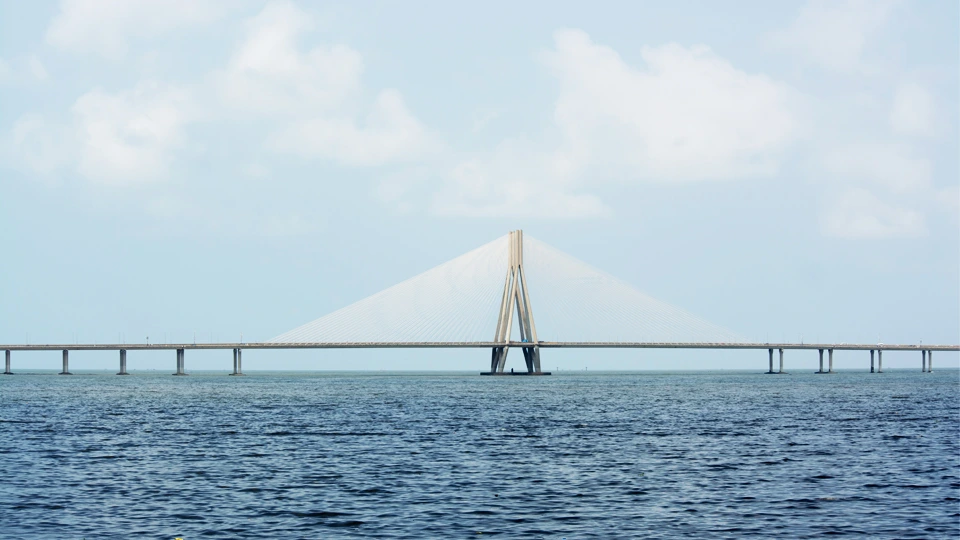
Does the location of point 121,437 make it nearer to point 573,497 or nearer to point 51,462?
point 51,462

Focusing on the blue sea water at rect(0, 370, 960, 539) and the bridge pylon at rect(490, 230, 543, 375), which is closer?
the blue sea water at rect(0, 370, 960, 539)

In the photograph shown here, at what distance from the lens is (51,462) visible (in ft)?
113

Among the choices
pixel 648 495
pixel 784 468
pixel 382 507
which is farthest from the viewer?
pixel 784 468

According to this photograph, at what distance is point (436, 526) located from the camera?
23.0 m

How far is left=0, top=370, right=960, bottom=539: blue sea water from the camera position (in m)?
23.2

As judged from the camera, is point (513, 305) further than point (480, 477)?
→ Yes

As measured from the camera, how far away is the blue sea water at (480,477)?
76.0 feet

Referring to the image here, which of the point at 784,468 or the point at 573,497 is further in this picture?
the point at 784,468

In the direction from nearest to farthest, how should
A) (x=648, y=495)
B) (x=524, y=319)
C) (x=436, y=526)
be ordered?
1. (x=436, y=526)
2. (x=648, y=495)
3. (x=524, y=319)

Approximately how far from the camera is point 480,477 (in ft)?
100

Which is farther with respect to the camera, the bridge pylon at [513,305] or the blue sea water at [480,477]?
the bridge pylon at [513,305]

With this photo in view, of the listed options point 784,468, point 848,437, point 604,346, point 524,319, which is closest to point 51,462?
point 784,468

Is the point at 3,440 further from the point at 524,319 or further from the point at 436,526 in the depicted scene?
the point at 524,319

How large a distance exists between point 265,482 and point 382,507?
18.9 ft
